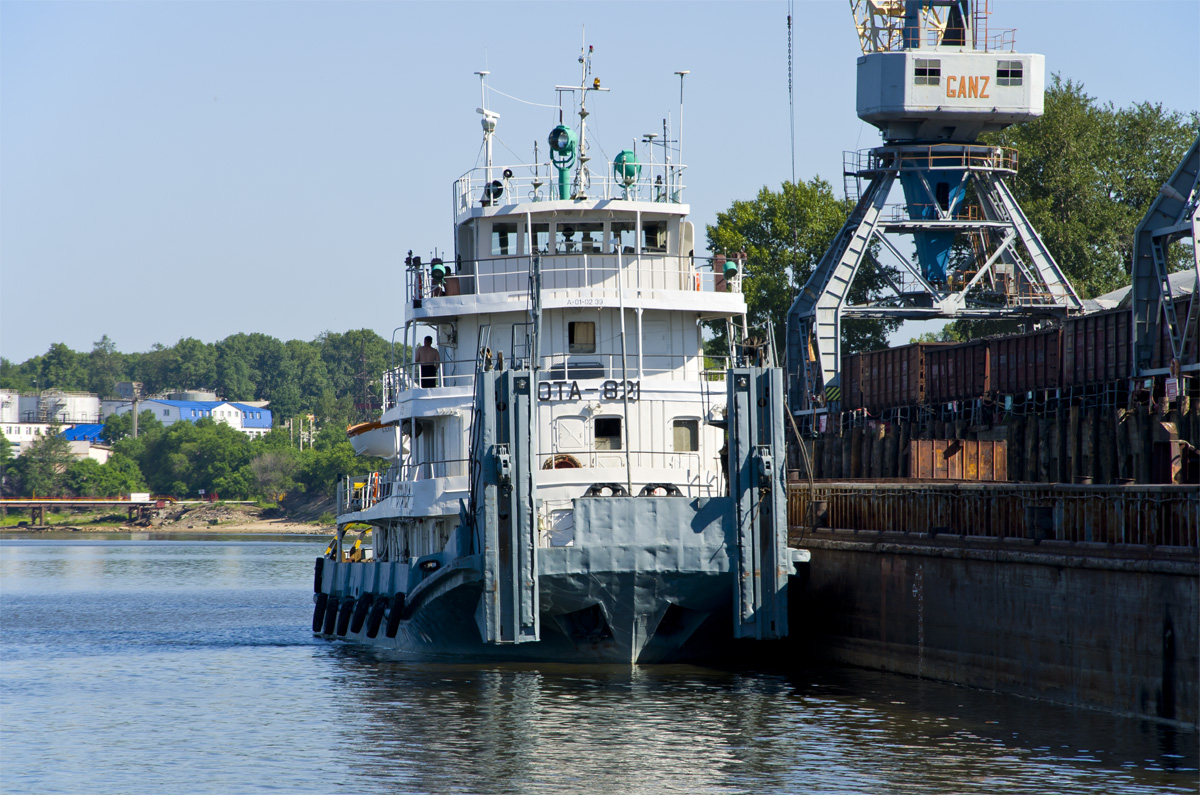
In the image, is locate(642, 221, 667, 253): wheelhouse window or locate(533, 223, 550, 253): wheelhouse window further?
A: locate(642, 221, 667, 253): wheelhouse window

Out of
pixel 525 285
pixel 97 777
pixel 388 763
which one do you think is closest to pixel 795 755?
pixel 388 763

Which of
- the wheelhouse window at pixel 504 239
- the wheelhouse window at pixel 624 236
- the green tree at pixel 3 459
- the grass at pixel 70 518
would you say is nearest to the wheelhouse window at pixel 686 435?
the wheelhouse window at pixel 624 236

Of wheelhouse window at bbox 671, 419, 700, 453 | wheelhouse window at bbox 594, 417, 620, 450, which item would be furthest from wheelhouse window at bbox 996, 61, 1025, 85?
wheelhouse window at bbox 594, 417, 620, 450

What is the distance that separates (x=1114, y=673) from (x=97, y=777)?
14.1m

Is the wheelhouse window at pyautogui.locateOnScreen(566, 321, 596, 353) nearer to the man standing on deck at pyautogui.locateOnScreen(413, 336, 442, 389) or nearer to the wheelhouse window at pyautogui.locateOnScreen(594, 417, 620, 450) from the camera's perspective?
the wheelhouse window at pyautogui.locateOnScreen(594, 417, 620, 450)

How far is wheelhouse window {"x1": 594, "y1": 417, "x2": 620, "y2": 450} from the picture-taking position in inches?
1074

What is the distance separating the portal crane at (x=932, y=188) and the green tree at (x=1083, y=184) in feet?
25.4

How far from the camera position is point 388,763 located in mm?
20109

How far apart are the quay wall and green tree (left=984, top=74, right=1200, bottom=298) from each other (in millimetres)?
40054

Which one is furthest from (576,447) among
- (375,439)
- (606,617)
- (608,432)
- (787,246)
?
(787,246)

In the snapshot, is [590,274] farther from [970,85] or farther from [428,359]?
[970,85]

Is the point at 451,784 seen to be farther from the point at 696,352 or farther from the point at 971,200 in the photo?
the point at 971,200

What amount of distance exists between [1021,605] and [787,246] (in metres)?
48.1

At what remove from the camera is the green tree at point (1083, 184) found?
6569 centimetres
